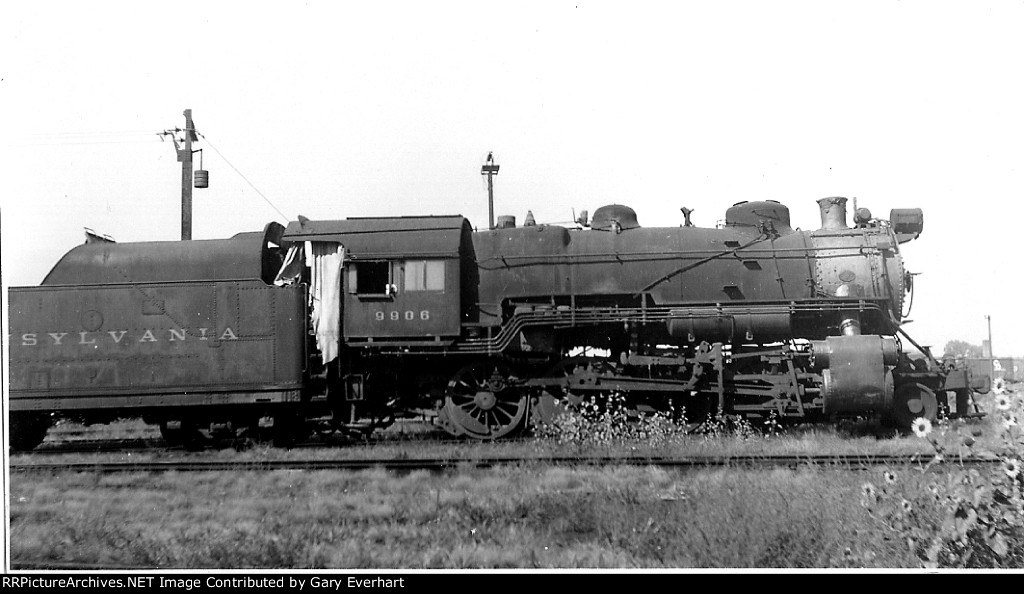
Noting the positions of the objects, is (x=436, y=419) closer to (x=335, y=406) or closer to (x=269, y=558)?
(x=335, y=406)

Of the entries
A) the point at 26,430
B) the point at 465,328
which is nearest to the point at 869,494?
the point at 465,328

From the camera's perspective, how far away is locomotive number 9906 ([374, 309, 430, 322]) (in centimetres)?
941

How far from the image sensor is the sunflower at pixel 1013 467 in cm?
386

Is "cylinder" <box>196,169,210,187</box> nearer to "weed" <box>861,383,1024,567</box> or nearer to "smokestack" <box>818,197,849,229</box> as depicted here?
"smokestack" <box>818,197,849,229</box>

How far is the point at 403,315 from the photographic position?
9.43 metres

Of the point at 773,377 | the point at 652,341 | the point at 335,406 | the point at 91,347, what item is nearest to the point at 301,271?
the point at 335,406

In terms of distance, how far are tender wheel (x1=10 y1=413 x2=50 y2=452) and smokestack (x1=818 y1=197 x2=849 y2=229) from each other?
427 inches

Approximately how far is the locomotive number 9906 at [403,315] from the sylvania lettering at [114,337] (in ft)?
6.36

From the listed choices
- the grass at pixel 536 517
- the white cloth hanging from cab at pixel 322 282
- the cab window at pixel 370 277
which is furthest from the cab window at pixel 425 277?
the grass at pixel 536 517

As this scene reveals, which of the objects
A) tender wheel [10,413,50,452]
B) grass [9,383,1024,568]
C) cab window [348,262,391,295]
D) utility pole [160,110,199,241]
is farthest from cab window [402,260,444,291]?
utility pole [160,110,199,241]

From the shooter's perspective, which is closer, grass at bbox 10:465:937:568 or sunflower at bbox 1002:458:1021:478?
sunflower at bbox 1002:458:1021:478

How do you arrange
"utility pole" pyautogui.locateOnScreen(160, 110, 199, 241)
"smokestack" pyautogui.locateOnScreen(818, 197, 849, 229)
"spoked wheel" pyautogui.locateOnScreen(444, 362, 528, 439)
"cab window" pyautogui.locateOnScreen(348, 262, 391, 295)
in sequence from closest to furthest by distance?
1. "spoked wheel" pyautogui.locateOnScreen(444, 362, 528, 439)
2. "cab window" pyautogui.locateOnScreen(348, 262, 391, 295)
3. "smokestack" pyautogui.locateOnScreen(818, 197, 849, 229)
4. "utility pole" pyautogui.locateOnScreen(160, 110, 199, 241)

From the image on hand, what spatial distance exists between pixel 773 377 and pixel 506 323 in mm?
3520

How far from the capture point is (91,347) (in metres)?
8.80
